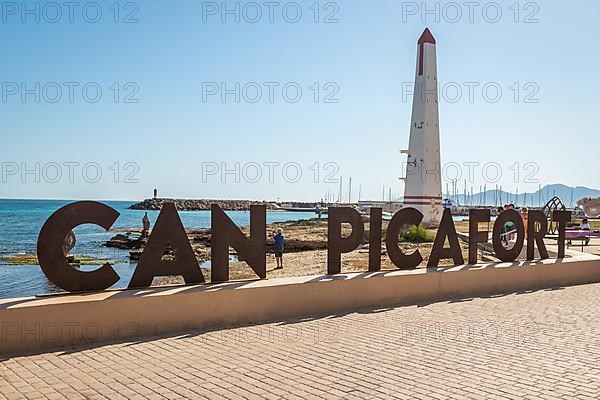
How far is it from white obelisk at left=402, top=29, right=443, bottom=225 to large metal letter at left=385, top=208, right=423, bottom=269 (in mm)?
27294

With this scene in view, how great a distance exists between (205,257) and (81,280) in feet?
88.8

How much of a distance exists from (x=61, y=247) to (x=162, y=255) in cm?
157

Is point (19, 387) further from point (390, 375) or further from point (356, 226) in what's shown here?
point (356, 226)

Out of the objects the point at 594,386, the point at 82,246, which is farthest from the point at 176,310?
the point at 82,246

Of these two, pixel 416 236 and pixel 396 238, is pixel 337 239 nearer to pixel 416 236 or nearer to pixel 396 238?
pixel 396 238

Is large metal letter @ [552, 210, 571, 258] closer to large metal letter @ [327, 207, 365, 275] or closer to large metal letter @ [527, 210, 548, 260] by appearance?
large metal letter @ [527, 210, 548, 260]

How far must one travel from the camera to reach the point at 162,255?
367 inches

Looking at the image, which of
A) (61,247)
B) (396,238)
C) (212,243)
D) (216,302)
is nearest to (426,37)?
(396,238)

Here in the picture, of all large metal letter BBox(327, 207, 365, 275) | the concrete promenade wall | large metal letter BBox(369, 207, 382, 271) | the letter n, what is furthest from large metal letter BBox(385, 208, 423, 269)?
the letter n

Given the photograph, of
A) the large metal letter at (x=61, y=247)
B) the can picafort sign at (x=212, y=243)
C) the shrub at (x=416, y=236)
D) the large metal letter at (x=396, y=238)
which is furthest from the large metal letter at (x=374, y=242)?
the shrub at (x=416, y=236)

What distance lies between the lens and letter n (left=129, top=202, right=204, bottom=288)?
358 inches

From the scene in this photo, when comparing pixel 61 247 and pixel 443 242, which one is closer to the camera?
pixel 61 247

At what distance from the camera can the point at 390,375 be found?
6754 millimetres

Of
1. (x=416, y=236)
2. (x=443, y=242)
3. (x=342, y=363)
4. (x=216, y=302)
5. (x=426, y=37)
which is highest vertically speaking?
(x=426, y=37)
